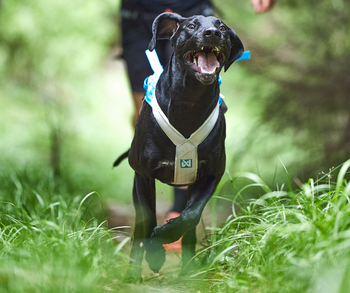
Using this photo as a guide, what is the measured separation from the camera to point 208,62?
1.80 metres

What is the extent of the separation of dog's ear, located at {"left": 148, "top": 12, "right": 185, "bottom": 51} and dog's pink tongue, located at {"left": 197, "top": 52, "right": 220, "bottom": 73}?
0.87 feet

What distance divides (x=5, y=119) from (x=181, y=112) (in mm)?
4075

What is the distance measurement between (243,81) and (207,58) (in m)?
2.78

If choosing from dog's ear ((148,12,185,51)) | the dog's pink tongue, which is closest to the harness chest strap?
the dog's pink tongue

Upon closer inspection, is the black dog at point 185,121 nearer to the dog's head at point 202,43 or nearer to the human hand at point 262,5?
the dog's head at point 202,43

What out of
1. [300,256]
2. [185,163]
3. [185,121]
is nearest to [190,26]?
[185,121]

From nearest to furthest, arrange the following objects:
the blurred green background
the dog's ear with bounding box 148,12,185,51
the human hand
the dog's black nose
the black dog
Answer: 1. the dog's black nose
2. the black dog
3. the dog's ear with bounding box 148,12,185,51
4. the human hand
5. the blurred green background

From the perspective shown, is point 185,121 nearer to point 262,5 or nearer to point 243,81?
point 262,5

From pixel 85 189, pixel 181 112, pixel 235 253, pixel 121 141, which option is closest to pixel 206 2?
pixel 181 112

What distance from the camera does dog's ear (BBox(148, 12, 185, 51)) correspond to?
189 centimetres

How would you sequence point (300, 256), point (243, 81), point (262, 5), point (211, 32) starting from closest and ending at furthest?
point (300, 256), point (211, 32), point (262, 5), point (243, 81)

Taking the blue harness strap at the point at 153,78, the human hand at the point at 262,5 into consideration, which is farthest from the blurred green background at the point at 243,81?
the blue harness strap at the point at 153,78

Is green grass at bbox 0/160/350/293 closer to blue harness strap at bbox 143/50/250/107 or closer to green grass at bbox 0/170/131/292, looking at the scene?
green grass at bbox 0/170/131/292

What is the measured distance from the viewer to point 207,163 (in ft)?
6.35
